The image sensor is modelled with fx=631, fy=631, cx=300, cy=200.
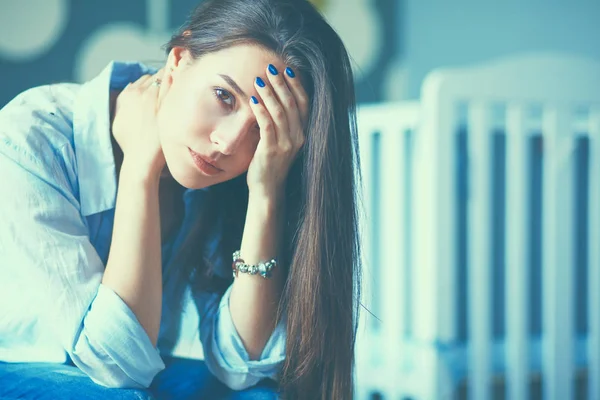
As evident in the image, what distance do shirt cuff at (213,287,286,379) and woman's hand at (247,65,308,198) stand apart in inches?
7.7

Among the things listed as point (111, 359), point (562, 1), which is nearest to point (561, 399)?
point (111, 359)

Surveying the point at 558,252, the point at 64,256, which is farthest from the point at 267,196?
the point at 558,252

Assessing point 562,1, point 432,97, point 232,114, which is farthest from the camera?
point 562,1

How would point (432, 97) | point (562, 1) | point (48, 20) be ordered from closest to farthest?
point (432, 97)
point (48, 20)
point (562, 1)

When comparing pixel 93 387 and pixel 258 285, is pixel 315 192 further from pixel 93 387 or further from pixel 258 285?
pixel 93 387

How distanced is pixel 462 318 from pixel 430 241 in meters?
0.57

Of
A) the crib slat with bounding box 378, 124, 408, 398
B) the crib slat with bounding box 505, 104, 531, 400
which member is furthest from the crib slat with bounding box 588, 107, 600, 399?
the crib slat with bounding box 378, 124, 408, 398

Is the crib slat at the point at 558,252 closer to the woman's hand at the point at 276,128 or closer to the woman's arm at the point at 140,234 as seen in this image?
the woman's hand at the point at 276,128

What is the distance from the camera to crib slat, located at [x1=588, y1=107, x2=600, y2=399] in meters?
1.34

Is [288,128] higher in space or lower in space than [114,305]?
higher

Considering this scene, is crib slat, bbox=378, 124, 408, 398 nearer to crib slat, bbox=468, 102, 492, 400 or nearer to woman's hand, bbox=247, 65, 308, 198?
crib slat, bbox=468, 102, 492, 400

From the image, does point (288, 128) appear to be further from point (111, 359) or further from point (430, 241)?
point (430, 241)

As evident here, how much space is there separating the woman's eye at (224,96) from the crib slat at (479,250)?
0.63 m

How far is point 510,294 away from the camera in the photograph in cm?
130
